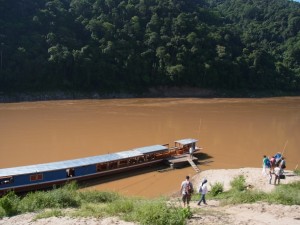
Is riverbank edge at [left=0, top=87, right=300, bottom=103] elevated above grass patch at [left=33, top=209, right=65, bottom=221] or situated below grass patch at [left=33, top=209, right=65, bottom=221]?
above

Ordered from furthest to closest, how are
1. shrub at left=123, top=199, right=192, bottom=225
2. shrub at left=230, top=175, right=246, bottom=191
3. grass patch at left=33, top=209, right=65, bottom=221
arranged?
shrub at left=230, top=175, right=246, bottom=191 → grass patch at left=33, top=209, right=65, bottom=221 → shrub at left=123, top=199, right=192, bottom=225

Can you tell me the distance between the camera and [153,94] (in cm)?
5903

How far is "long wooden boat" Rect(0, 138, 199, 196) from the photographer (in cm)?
1678

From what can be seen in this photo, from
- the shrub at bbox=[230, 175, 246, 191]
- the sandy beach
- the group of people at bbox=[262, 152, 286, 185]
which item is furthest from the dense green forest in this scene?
the sandy beach

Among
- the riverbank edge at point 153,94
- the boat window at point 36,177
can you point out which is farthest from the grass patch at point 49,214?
the riverbank edge at point 153,94

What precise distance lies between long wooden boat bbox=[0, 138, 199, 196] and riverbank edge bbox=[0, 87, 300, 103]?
32.7 m

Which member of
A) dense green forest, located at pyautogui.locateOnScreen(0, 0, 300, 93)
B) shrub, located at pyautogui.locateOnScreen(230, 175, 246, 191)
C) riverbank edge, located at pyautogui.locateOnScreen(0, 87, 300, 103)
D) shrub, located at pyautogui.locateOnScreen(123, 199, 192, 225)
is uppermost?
dense green forest, located at pyautogui.locateOnScreen(0, 0, 300, 93)

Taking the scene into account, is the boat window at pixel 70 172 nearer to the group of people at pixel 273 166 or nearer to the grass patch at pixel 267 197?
the grass patch at pixel 267 197

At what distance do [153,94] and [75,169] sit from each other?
41.2 meters

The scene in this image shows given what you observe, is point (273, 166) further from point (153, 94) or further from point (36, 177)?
point (153, 94)

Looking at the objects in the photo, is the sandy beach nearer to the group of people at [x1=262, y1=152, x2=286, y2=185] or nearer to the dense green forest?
the group of people at [x1=262, y1=152, x2=286, y2=185]

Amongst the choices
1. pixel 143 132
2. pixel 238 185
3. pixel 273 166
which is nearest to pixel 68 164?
pixel 238 185

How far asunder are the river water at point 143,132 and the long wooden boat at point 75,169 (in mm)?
681

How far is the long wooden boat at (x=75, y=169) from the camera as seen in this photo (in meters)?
16.8
